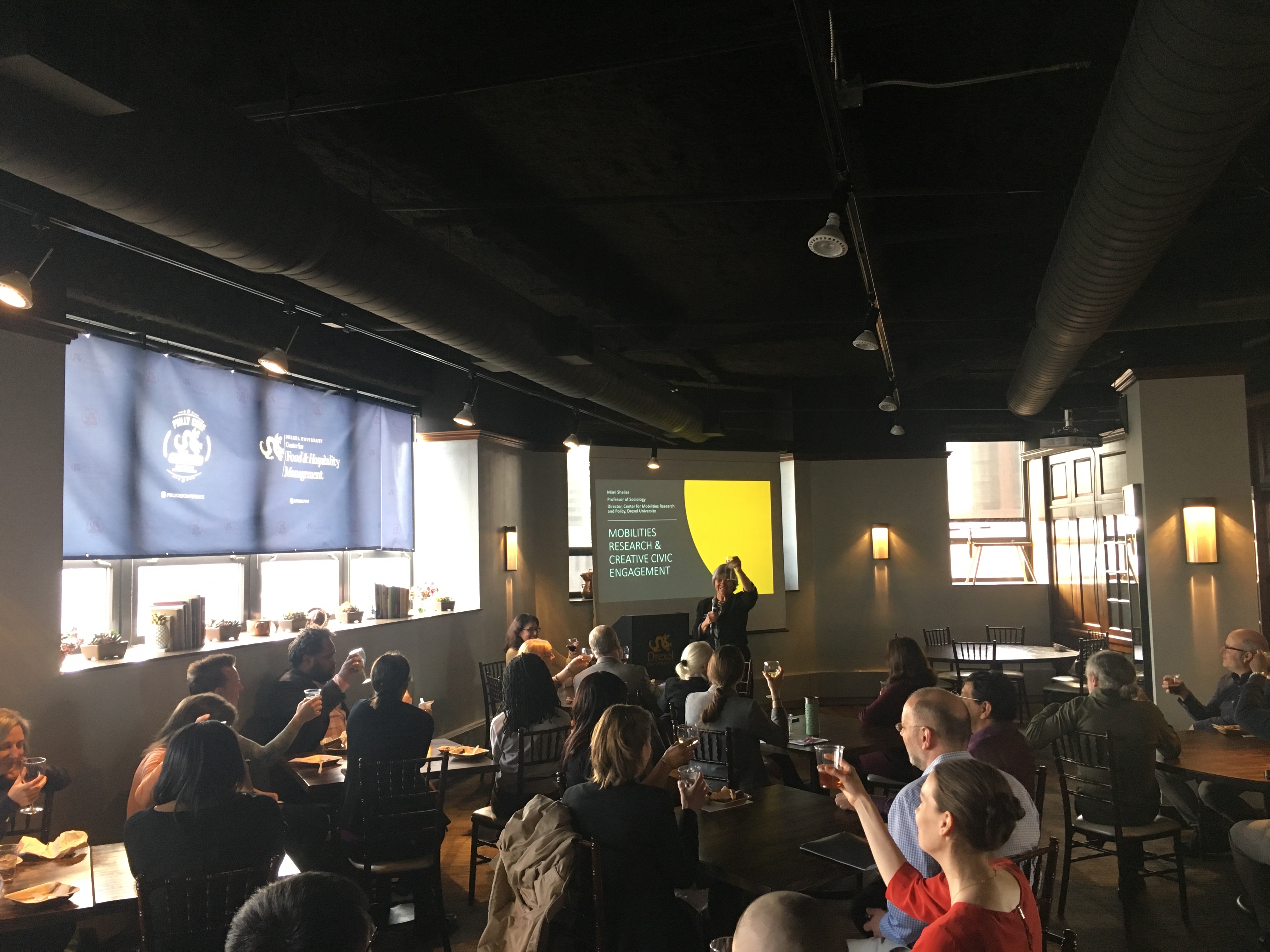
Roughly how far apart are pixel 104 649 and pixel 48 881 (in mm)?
1977

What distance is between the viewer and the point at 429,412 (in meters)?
8.58

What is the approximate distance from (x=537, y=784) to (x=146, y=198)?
133 inches

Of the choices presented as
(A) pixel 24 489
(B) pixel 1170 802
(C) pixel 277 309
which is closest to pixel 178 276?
(C) pixel 277 309

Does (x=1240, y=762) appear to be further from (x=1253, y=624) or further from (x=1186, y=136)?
(x=1253, y=624)

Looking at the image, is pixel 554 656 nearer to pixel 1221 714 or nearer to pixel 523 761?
pixel 523 761

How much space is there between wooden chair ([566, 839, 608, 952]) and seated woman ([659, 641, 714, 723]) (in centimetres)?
260

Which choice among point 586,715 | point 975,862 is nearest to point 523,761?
point 586,715

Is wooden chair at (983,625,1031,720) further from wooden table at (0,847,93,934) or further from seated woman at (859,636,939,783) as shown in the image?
wooden table at (0,847,93,934)

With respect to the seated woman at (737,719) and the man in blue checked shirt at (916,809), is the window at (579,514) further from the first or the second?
the man in blue checked shirt at (916,809)

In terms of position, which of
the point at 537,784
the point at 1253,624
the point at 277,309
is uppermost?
the point at 277,309

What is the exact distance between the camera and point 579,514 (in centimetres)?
1066

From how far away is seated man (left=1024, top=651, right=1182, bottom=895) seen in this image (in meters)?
4.34

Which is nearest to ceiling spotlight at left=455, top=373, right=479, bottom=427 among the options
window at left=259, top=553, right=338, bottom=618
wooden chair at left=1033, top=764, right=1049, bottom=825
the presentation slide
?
window at left=259, top=553, right=338, bottom=618

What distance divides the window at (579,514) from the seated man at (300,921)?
8858mm
